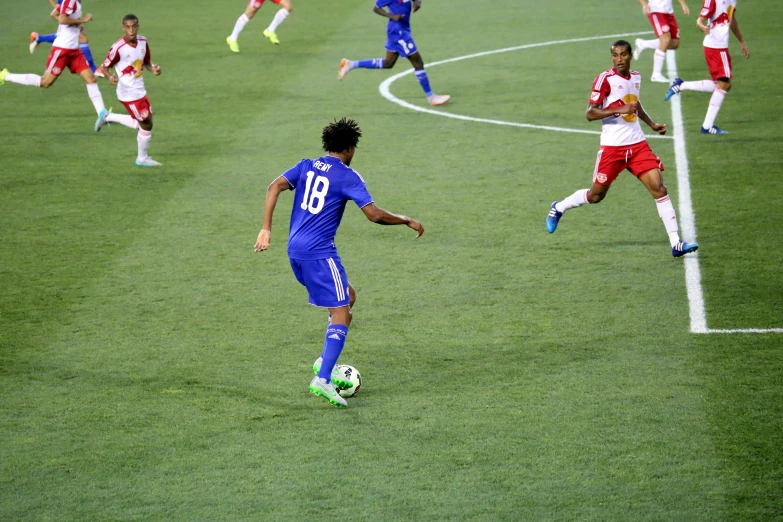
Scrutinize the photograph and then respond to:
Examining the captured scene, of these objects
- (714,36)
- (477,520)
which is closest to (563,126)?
(714,36)

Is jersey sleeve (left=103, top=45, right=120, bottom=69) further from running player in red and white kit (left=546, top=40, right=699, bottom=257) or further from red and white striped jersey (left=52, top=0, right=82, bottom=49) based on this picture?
running player in red and white kit (left=546, top=40, right=699, bottom=257)

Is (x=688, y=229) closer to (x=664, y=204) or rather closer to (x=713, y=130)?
(x=664, y=204)

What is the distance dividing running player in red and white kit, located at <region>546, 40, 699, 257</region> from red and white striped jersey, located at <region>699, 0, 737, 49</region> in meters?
4.88

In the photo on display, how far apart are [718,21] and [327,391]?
10135 mm

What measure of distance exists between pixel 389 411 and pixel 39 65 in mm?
15863

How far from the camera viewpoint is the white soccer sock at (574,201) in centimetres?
1156

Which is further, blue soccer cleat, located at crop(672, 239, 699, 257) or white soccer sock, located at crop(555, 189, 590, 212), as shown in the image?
white soccer sock, located at crop(555, 189, 590, 212)

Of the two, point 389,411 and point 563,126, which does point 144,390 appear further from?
point 563,126

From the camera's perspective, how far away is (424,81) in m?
17.8

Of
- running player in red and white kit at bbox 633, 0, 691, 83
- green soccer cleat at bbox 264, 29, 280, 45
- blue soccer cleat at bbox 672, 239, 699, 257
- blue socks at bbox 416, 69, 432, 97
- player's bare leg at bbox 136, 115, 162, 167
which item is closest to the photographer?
blue soccer cleat at bbox 672, 239, 699, 257

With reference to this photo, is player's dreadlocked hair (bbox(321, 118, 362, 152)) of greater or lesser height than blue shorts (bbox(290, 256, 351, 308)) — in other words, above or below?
above

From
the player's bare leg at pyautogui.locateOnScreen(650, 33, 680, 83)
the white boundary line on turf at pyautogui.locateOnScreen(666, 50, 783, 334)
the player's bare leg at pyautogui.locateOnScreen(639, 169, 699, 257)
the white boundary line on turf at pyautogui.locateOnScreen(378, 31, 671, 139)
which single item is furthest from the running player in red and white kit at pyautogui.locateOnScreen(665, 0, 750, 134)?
the player's bare leg at pyautogui.locateOnScreen(639, 169, 699, 257)

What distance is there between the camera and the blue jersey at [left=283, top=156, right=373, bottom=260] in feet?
25.9

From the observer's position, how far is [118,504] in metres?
6.44
